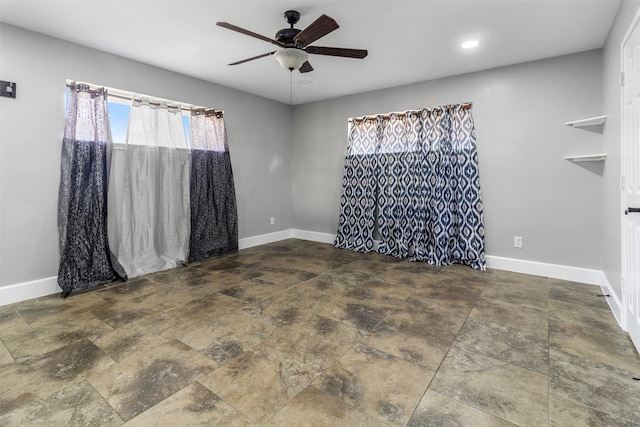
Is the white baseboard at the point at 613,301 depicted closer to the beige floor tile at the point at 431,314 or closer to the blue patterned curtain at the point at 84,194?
the beige floor tile at the point at 431,314

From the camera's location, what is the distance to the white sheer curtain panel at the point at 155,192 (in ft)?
11.3

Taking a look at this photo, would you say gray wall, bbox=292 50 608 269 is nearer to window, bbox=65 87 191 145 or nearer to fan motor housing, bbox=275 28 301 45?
fan motor housing, bbox=275 28 301 45

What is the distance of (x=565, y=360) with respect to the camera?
1.81 m

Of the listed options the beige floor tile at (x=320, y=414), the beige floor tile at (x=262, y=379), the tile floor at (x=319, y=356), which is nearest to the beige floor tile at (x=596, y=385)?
the tile floor at (x=319, y=356)

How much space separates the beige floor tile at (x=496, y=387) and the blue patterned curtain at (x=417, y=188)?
2.14 metres

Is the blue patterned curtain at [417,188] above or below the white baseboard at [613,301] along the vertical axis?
above

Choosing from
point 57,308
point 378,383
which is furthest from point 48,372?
point 378,383

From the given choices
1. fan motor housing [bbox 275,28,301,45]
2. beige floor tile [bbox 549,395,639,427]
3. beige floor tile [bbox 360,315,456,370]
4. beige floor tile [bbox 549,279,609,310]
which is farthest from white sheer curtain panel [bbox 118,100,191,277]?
beige floor tile [bbox 549,279,609,310]

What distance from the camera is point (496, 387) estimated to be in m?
1.58

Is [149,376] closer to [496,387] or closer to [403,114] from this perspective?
[496,387]

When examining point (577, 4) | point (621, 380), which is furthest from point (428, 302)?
point (577, 4)

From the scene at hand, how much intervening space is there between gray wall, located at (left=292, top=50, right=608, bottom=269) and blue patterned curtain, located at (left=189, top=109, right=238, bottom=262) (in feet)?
9.22

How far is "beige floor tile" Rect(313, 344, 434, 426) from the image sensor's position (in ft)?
4.67

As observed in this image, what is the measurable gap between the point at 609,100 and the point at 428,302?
2398mm
